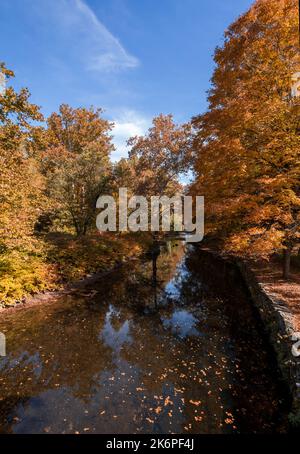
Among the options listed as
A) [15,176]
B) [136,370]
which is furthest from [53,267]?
[136,370]

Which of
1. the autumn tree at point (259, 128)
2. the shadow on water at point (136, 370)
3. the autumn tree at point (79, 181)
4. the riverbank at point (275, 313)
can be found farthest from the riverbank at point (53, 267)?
the autumn tree at point (259, 128)

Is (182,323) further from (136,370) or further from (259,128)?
(259,128)

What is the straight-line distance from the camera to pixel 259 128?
333 inches

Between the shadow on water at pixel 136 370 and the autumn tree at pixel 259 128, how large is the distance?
3.22 m

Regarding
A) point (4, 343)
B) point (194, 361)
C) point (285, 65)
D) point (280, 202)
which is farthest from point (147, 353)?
point (285, 65)

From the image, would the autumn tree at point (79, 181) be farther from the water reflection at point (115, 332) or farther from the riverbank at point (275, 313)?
the riverbank at point (275, 313)

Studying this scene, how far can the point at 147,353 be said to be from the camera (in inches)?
291

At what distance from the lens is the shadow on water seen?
4914mm

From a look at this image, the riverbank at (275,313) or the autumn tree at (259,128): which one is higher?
the autumn tree at (259,128)

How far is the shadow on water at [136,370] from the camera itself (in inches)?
193

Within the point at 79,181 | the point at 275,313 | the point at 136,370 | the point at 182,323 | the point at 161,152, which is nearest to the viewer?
the point at 136,370

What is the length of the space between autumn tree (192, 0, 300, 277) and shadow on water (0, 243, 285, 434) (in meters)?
3.22

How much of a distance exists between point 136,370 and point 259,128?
833 centimetres

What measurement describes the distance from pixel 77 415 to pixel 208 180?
27.8 feet
